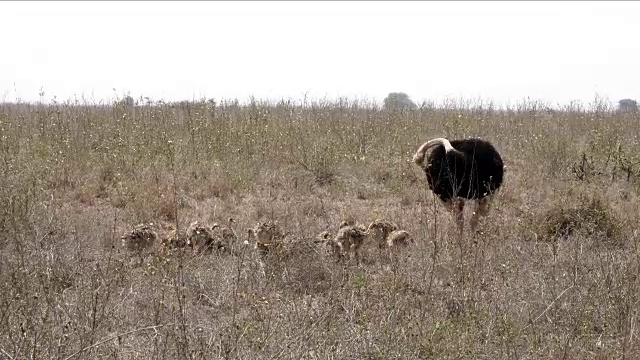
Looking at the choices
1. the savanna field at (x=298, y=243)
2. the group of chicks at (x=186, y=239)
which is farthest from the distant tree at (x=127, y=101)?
the group of chicks at (x=186, y=239)

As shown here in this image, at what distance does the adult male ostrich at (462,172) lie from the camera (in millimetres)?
5680

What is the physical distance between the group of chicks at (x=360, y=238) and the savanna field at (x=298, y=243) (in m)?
0.09

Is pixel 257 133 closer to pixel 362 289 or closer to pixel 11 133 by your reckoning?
pixel 11 133

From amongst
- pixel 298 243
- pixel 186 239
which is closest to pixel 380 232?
pixel 298 243

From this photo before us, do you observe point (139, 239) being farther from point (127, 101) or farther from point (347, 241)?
point (127, 101)

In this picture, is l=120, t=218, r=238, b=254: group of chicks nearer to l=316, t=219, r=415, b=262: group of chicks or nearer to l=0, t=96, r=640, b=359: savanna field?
l=0, t=96, r=640, b=359: savanna field

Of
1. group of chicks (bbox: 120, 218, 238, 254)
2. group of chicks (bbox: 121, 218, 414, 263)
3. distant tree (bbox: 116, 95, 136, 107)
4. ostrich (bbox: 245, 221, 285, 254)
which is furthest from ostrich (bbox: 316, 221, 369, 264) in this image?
distant tree (bbox: 116, 95, 136, 107)

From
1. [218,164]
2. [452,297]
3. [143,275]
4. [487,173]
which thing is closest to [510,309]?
[452,297]

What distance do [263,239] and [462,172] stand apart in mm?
1842

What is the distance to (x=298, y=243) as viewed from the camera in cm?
510

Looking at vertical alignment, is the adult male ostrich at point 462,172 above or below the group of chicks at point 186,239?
above

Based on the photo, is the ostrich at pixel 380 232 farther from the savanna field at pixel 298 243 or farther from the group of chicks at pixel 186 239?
the group of chicks at pixel 186 239

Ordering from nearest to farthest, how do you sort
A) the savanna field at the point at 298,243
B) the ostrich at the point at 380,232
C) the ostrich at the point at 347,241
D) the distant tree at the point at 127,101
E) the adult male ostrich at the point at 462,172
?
the savanna field at the point at 298,243, the ostrich at the point at 347,241, the ostrich at the point at 380,232, the adult male ostrich at the point at 462,172, the distant tree at the point at 127,101

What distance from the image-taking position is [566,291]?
4109 millimetres
